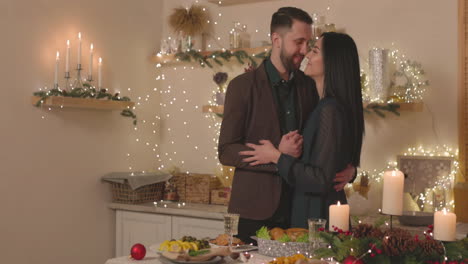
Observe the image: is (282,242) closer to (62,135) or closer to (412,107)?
(412,107)

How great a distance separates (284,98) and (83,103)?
5.20ft

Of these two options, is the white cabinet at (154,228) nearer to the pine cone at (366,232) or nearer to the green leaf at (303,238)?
the green leaf at (303,238)

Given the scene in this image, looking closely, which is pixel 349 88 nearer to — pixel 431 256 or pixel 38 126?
pixel 431 256

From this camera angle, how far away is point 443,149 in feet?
11.8

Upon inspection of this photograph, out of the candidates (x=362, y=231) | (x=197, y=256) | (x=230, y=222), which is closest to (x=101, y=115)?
(x=230, y=222)

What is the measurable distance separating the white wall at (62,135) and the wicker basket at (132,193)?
77 mm

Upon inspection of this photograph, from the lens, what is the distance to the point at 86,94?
12.6 ft

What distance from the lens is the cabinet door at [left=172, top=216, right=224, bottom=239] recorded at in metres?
3.74

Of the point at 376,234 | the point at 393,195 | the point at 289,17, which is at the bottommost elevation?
the point at 376,234

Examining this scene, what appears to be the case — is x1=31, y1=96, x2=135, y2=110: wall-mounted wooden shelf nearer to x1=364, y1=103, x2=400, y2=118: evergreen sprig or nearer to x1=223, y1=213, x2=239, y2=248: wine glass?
x1=364, y1=103, x2=400, y2=118: evergreen sprig

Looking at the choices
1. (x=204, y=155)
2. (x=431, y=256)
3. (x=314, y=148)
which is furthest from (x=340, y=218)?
(x=204, y=155)

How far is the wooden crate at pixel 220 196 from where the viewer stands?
13.3ft

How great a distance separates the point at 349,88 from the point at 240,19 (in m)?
2.05

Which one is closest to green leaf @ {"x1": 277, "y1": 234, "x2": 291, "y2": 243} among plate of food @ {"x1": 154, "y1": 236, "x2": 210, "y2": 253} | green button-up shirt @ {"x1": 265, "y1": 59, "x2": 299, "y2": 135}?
plate of food @ {"x1": 154, "y1": 236, "x2": 210, "y2": 253}
